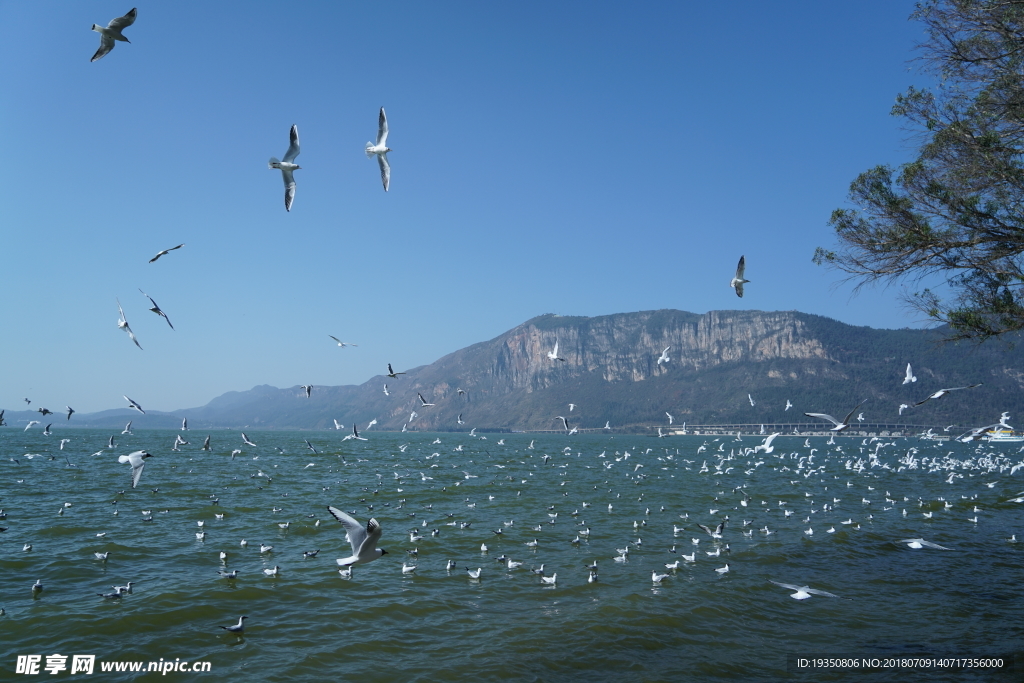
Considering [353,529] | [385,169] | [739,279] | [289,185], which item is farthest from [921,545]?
[289,185]

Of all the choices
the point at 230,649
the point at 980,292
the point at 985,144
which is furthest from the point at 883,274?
the point at 230,649

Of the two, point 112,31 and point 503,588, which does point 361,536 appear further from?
point 112,31

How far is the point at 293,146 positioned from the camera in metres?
10.7

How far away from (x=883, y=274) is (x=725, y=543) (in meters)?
8.30

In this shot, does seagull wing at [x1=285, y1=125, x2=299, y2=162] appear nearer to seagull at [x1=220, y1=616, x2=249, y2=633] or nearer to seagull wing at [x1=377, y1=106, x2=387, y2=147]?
seagull wing at [x1=377, y1=106, x2=387, y2=147]

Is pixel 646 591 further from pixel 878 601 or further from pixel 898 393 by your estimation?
pixel 898 393

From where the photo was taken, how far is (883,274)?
37.4 feet

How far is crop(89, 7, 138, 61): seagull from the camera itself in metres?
7.99

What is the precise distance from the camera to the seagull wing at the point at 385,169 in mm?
11172

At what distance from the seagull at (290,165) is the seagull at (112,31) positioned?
9.05 ft

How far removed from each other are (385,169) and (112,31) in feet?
14.9

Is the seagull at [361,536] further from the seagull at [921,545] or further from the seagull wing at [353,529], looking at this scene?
the seagull at [921,545]

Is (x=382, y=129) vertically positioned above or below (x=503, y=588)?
above

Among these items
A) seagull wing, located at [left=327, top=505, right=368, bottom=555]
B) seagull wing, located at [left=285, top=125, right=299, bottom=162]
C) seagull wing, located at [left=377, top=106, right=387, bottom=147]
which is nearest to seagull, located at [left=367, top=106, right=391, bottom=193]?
seagull wing, located at [left=377, top=106, right=387, bottom=147]
